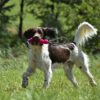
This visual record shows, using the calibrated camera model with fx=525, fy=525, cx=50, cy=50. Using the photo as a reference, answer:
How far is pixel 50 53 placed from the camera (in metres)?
11.0

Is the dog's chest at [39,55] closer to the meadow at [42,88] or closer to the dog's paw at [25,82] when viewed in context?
the dog's paw at [25,82]

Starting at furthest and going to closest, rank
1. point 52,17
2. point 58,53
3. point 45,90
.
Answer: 1. point 52,17
2. point 58,53
3. point 45,90

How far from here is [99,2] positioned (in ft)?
117

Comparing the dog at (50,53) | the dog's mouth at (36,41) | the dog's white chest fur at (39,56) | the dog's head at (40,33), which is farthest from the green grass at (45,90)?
the dog's head at (40,33)

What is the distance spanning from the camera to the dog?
1039 centimetres

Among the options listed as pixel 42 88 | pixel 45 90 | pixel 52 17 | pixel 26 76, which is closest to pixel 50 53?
pixel 26 76

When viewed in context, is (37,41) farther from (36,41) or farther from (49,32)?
(49,32)

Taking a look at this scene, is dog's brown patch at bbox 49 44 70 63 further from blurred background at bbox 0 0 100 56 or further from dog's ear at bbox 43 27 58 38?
blurred background at bbox 0 0 100 56

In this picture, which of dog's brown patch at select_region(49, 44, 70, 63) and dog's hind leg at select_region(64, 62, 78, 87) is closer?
dog's brown patch at select_region(49, 44, 70, 63)

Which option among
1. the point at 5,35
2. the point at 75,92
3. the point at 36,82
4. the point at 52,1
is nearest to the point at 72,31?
the point at 5,35

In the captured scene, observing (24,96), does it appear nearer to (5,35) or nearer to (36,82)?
(36,82)

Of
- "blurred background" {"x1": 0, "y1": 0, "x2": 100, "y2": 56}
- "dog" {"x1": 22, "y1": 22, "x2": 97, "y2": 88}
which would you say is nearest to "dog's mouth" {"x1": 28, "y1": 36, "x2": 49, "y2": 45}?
"dog" {"x1": 22, "y1": 22, "x2": 97, "y2": 88}

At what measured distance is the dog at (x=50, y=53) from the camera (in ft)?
34.1

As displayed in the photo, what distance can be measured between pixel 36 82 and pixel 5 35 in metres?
42.7
